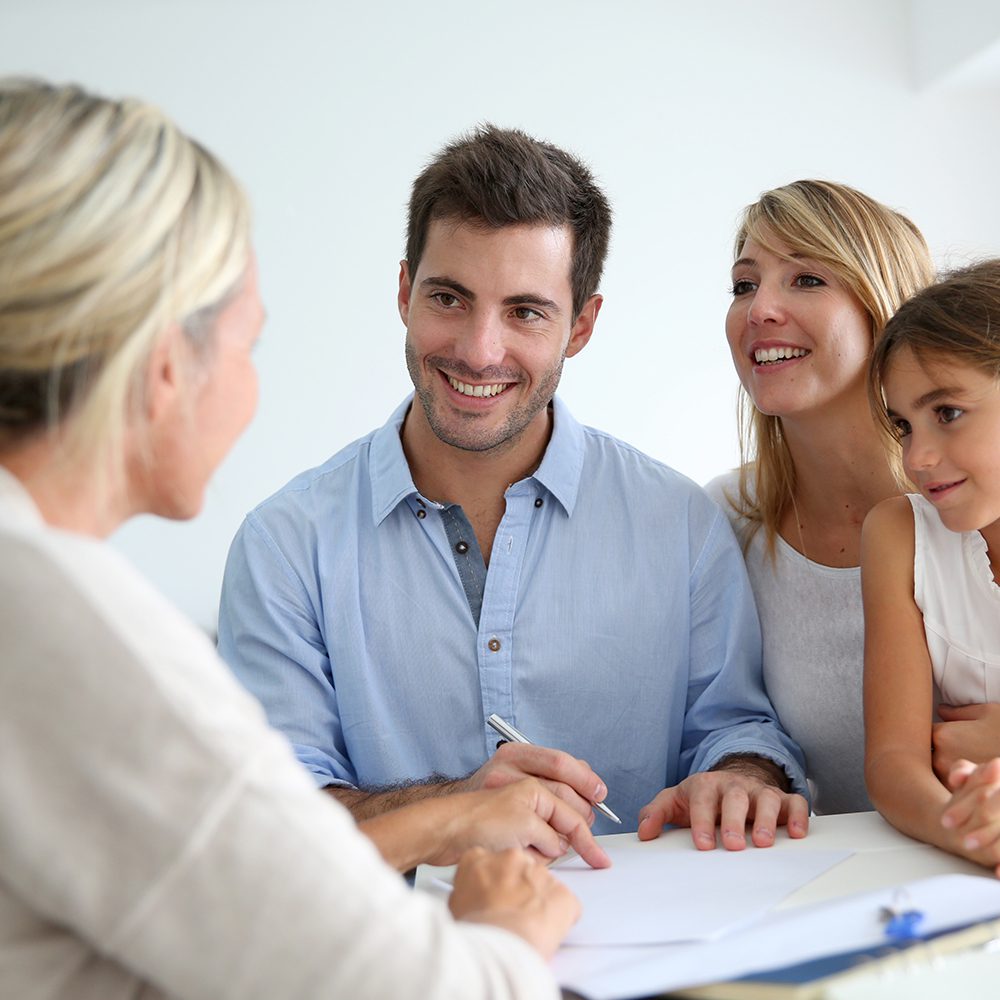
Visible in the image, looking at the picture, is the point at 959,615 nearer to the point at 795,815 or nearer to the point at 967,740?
the point at 967,740

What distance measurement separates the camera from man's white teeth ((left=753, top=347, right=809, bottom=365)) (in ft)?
6.05

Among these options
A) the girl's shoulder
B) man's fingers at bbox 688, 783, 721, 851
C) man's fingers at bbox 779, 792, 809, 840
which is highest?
the girl's shoulder

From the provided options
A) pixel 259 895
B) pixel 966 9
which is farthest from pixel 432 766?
pixel 966 9

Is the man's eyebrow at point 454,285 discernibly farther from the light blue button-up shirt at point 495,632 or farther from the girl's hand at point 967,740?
the girl's hand at point 967,740

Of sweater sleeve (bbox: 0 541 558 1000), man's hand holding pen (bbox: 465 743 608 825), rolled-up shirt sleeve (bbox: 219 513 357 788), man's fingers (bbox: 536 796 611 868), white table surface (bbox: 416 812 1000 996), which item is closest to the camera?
sweater sleeve (bbox: 0 541 558 1000)

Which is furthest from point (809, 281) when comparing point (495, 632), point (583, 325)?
point (495, 632)

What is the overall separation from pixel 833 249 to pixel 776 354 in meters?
0.18

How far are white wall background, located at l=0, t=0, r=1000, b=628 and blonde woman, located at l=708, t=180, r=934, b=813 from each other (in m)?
2.09

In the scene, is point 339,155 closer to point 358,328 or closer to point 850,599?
point 358,328

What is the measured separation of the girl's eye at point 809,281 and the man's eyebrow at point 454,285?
1.69 ft

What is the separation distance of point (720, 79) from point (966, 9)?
0.80 metres

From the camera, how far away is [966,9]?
373 centimetres

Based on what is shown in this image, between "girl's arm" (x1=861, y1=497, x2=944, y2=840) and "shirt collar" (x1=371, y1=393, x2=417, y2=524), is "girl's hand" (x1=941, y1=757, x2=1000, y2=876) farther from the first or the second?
"shirt collar" (x1=371, y1=393, x2=417, y2=524)

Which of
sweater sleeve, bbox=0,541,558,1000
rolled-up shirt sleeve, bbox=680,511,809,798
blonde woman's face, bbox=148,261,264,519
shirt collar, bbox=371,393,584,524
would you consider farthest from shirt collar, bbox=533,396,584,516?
sweater sleeve, bbox=0,541,558,1000
